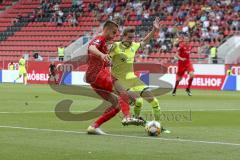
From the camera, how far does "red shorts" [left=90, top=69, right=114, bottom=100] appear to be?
1411 centimetres

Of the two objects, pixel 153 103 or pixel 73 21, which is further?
pixel 73 21

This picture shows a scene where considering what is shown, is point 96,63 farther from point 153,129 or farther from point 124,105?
point 153,129

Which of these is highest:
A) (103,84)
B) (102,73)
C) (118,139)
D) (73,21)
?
(73,21)

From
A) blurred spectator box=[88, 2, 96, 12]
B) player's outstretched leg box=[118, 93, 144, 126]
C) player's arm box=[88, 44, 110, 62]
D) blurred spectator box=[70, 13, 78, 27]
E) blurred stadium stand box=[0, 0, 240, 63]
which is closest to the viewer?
player's arm box=[88, 44, 110, 62]

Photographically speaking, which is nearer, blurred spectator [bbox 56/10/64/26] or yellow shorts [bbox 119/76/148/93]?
yellow shorts [bbox 119/76/148/93]

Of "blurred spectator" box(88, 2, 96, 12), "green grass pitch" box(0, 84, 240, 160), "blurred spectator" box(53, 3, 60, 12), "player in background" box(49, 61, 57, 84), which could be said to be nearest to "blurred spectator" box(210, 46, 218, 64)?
"player in background" box(49, 61, 57, 84)

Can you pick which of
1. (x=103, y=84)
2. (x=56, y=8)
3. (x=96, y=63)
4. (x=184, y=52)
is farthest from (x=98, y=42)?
(x=56, y=8)

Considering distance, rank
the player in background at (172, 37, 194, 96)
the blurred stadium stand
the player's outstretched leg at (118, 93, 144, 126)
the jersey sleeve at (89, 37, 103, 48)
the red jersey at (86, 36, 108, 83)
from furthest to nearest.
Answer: the blurred stadium stand < the player in background at (172, 37, 194, 96) < the player's outstretched leg at (118, 93, 144, 126) < the red jersey at (86, 36, 108, 83) < the jersey sleeve at (89, 37, 103, 48)

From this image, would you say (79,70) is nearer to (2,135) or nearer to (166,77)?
(166,77)

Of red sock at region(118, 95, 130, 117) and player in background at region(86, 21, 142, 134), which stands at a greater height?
player in background at region(86, 21, 142, 134)

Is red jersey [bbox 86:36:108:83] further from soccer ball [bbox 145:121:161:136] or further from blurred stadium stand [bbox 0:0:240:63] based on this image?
blurred stadium stand [bbox 0:0:240:63]

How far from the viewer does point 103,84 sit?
46.4 feet

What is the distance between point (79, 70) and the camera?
153ft

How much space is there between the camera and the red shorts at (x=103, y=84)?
1411cm
